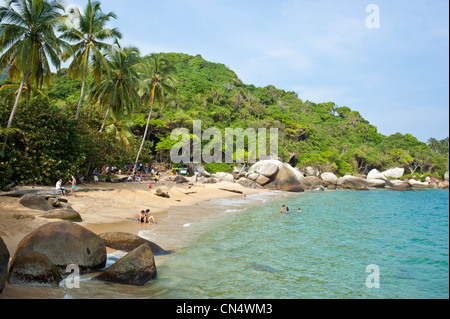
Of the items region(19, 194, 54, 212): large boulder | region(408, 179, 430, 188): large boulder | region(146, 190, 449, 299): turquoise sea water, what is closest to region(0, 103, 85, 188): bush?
region(19, 194, 54, 212): large boulder

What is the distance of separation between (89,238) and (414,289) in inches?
348

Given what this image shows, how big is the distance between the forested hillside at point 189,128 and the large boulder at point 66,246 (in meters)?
9.92

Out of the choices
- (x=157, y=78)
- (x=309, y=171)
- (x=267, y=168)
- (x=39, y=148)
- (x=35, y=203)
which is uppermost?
(x=157, y=78)

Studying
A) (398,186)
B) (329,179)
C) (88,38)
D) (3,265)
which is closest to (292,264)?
(3,265)

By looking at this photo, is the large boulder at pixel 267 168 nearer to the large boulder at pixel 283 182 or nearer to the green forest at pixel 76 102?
the large boulder at pixel 283 182

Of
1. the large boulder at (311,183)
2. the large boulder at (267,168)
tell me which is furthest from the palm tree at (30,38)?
the large boulder at (311,183)

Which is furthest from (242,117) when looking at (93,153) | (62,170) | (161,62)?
(62,170)

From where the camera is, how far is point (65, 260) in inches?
271

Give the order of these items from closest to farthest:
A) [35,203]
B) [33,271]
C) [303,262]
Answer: [33,271] → [303,262] → [35,203]

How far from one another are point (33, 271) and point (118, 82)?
22.5 m

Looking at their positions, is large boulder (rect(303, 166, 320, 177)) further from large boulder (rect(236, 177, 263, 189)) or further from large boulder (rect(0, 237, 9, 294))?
large boulder (rect(0, 237, 9, 294))

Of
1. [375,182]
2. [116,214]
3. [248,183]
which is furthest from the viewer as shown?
[375,182]

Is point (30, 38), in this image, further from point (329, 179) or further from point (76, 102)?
point (329, 179)

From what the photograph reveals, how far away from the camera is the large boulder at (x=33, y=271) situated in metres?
5.97
